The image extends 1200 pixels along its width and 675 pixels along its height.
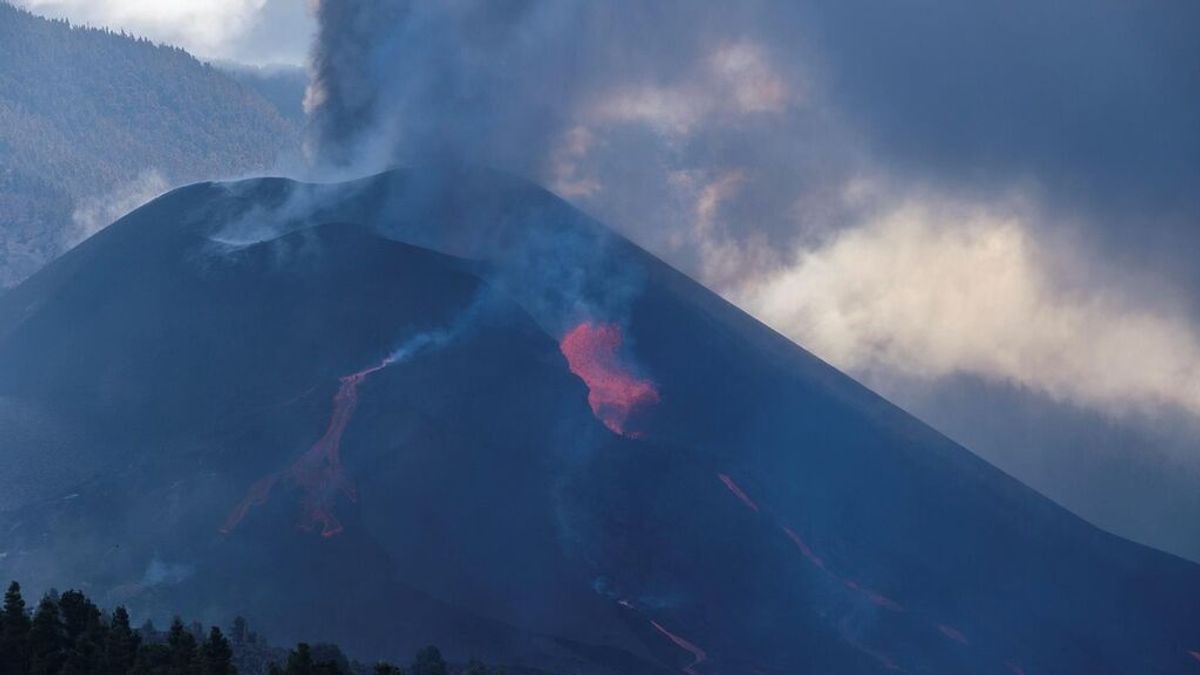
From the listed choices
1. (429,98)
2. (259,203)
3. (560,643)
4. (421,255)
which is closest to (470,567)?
(560,643)

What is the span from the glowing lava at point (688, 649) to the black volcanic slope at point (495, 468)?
0.22 meters

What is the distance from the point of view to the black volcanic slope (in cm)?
9444

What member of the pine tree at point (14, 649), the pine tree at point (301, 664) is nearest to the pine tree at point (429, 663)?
the pine tree at point (301, 664)

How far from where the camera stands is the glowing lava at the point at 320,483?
9756 centimetres

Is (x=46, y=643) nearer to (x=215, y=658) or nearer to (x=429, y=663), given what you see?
(x=215, y=658)

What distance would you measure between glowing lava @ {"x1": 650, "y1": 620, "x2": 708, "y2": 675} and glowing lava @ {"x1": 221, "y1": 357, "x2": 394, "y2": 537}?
61.0 ft

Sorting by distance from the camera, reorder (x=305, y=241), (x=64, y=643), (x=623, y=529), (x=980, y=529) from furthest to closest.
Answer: (x=305, y=241) → (x=980, y=529) → (x=623, y=529) → (x=64, y=643)

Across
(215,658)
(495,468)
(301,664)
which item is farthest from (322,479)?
(301,664)

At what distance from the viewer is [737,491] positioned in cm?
10438

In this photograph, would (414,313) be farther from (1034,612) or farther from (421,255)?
(1034,612)

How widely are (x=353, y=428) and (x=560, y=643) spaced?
67.0ft

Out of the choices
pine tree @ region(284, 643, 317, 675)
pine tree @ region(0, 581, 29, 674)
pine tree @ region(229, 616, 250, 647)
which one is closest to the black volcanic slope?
pine tree @ region(229, 616, 250, 647)

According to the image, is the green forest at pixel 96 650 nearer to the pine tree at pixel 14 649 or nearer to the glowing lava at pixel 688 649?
the pine tree at pixel 14 649

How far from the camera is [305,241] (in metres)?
119
